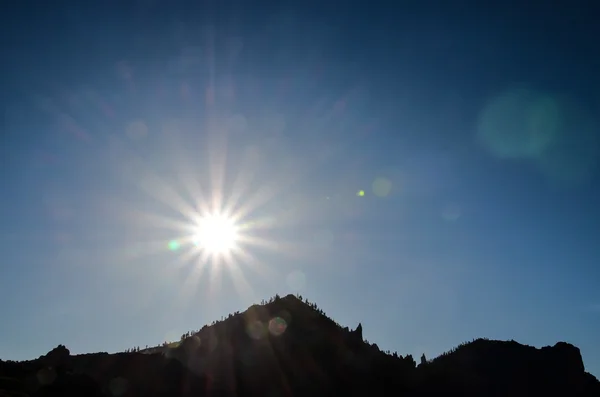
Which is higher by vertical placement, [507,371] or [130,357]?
[130,357]

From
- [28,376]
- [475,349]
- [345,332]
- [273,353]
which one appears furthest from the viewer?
Result: [475,349]

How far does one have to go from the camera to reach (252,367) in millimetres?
59031

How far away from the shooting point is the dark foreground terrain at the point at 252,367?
182ft

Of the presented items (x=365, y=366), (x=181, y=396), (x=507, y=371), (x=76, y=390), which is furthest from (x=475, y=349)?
(x=76, y=390)

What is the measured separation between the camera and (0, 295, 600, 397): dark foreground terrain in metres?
55.5

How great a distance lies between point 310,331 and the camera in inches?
2655

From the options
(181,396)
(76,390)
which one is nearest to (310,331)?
(181,396)

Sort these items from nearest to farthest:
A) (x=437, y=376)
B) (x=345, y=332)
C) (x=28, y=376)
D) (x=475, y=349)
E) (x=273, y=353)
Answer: (x=28, y=376) < (x=273, y=353) < (x=345, y=332) < (x=437, y=376) < (x=475, y=349)

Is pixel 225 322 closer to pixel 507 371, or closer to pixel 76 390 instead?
pixel 76 390

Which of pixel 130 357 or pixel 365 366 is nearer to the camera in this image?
pixel 130 357

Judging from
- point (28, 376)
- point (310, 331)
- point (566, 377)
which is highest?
point (310, 331)

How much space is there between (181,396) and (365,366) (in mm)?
32698

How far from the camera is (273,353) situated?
200 ft

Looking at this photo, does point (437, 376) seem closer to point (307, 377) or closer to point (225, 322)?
point (307, 377)
